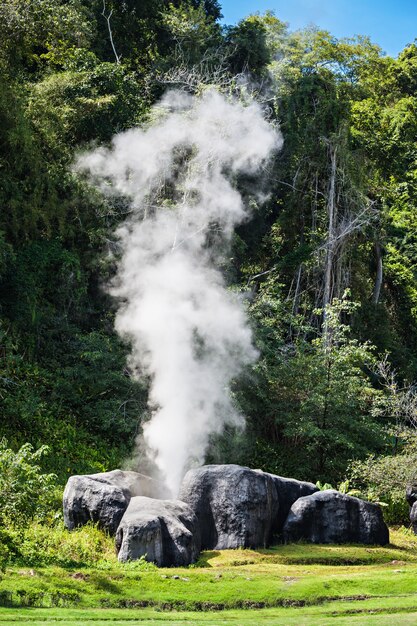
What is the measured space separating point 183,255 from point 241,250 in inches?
135

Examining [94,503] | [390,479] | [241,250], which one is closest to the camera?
[94,503]

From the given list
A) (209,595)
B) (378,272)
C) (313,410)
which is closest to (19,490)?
(209,595)

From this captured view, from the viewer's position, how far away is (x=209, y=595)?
10578 millimetres

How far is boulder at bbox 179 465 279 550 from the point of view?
47.0 feet

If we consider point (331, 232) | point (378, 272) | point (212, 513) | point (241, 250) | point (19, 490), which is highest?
point (378, 272)

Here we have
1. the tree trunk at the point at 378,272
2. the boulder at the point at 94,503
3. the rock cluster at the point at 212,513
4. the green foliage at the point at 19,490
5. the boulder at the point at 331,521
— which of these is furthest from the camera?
the tree trunk at the point at 378,272

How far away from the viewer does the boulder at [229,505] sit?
1434 centimetres

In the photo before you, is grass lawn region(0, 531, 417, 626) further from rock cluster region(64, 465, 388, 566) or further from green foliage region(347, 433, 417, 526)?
green foliage region(347, 433, 417, 526)

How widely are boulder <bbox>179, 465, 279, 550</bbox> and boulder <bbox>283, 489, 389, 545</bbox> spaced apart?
2.36ft

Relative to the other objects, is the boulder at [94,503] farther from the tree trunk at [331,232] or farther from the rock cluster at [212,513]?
the tree trunk at [331,232]

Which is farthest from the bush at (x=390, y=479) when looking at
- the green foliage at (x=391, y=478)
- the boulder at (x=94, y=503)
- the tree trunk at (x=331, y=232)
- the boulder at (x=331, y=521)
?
the tree trunk at (x=331, y=232)

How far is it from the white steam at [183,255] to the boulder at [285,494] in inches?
101

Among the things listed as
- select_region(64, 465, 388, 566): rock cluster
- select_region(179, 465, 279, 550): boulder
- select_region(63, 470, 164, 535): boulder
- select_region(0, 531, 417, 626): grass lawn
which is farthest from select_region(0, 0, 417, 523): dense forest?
select_region(179, 465, 279, 550): boulder

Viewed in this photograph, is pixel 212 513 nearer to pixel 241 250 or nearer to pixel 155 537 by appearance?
pixel 155 537
